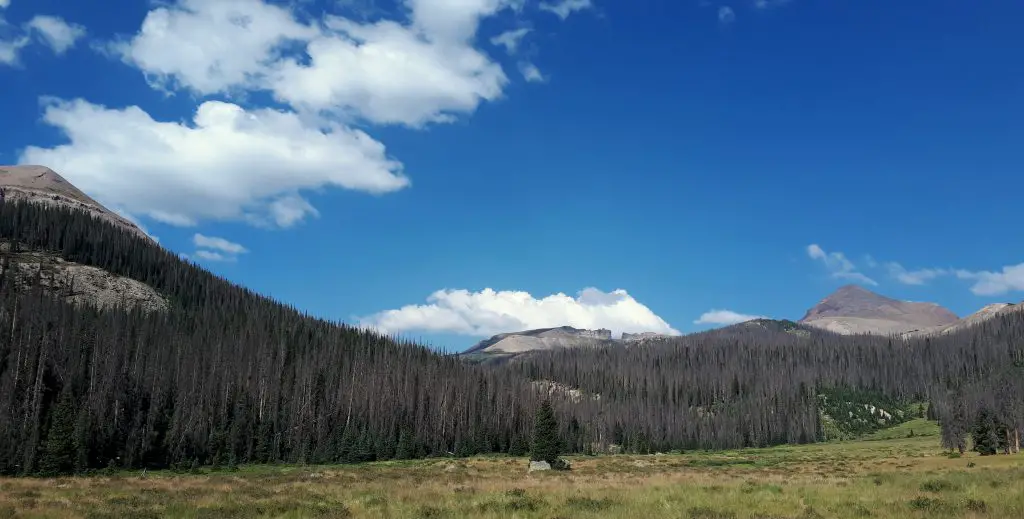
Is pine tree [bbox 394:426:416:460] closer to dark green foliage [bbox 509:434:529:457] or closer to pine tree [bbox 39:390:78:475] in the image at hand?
dark green foliage [bbox 509:434:529:457]

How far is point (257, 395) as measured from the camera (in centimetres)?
10919

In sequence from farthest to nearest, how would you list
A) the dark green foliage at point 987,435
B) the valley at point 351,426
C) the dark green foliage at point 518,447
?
1. the dark green foliage at point 518,447
2. the dark green foliage at point 987,435
3. the valley at point 351,426

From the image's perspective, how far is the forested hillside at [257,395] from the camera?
80062 millimetres

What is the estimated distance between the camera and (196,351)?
360 ft

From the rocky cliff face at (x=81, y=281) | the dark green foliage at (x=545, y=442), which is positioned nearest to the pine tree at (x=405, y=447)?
the dark green foliage at (x=545, y=442)

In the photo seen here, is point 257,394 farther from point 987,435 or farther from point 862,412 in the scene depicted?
point 862,412

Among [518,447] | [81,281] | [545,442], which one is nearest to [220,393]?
[518,447]

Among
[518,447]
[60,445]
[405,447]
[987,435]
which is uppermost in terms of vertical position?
[987,435]

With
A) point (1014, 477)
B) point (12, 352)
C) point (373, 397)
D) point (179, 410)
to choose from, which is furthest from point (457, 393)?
point (1014, 477)

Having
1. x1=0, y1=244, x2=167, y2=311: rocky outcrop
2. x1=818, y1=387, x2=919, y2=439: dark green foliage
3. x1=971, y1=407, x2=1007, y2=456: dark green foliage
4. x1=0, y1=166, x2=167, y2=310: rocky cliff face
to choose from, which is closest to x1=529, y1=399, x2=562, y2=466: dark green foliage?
x1=971, y1=407, x2=1007, y2=456: dark green foliage

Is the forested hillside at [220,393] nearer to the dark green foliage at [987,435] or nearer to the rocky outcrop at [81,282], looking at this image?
the rocky outcrop at [81,282]

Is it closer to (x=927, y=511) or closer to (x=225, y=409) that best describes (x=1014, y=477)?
(x=927, y=511)

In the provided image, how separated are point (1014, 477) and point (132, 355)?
10908cm

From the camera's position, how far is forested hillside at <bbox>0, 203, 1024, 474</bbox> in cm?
8006
